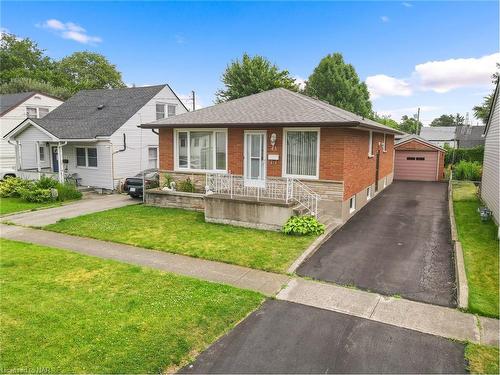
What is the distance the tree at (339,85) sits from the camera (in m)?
43.1

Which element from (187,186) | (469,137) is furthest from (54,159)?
(469,137)

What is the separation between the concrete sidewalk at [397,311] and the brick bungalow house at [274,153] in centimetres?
459

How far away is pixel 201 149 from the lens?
48.9ft

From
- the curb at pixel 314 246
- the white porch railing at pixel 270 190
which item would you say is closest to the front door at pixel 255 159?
the white porch railing at pixel 270 190

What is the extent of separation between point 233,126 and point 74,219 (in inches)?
263

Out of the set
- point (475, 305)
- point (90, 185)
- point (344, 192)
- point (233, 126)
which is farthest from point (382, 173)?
point (90, 185)

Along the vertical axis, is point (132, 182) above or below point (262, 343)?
above

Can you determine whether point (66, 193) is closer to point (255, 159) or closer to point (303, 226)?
point (255, 159)

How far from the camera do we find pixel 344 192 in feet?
40.7

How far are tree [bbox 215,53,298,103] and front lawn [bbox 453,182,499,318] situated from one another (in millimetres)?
25092

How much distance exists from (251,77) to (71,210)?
25.3 metres

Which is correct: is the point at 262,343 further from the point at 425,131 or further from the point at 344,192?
the point at 425,131

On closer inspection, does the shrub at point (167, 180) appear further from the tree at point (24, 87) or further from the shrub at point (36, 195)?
the tree at point (24, 87)

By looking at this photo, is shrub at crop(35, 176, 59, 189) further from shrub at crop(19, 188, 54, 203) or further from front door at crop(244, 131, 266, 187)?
front door at crop(244, 131, 266, 187)
